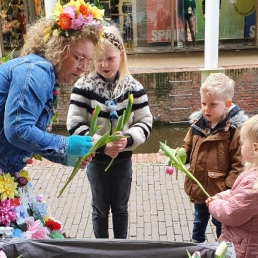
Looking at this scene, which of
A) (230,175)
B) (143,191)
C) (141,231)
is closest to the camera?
(230,175)

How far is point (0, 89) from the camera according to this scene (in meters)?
1.83

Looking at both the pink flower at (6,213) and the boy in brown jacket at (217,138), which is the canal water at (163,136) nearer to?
the boy in brown jacket at (217,138)

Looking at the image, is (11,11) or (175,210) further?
(11,11)

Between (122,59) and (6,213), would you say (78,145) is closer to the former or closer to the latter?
(6,213)

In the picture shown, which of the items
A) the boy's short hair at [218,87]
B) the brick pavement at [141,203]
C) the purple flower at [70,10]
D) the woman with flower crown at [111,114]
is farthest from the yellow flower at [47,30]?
the brick pavement at [141,203]

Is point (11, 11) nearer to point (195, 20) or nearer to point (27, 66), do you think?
point (195, 20)

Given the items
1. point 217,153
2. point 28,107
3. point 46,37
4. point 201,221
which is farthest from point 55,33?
point 201,221

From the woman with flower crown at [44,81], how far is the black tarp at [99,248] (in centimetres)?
37

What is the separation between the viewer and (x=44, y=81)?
181cm

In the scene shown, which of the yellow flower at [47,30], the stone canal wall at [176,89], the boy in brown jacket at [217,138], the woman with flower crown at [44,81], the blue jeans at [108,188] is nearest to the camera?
the woman with flower crown at [44,81]

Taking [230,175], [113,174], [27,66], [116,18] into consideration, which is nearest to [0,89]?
[27,66]

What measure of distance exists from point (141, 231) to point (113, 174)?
1.16 meters

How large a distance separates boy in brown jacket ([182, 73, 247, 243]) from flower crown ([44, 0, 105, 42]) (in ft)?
3.05

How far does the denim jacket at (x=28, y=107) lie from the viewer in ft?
5.69
